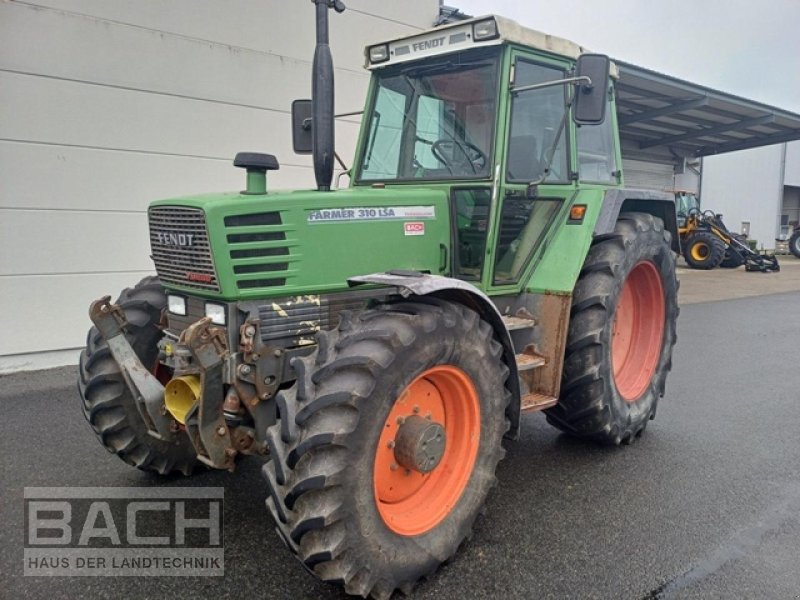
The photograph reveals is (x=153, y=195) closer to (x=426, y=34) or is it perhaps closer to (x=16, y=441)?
(x=16, y=441)

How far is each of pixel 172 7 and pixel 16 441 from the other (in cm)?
465

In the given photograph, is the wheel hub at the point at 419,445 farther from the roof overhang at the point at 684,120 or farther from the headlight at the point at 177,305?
the roof overhang at the point at 684,120

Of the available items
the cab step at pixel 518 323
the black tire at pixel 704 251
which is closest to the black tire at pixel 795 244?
the black tire at pixel 704 251


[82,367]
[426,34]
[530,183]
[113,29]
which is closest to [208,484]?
[82,367]

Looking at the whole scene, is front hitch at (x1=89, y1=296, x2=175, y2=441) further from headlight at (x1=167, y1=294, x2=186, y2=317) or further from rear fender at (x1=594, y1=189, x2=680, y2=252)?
rear fender at (x1=594, y1=189, x2=680, y2=252)

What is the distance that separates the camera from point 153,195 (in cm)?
680

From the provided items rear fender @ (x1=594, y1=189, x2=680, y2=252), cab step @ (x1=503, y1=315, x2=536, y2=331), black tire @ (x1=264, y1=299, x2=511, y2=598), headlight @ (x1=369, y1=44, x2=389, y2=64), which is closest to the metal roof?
rear fender @ (x1=594, y1=189, x2=680, y2=252)

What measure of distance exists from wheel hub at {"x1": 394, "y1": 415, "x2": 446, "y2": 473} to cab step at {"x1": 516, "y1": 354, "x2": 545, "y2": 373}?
0.89 metres

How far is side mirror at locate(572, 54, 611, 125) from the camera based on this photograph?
3.21 metres

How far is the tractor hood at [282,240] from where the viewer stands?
2.76 m

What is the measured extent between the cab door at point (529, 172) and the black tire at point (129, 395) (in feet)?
6.19

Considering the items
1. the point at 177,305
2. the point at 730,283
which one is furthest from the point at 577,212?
the point at 730,283

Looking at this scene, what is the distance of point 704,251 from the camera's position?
1814cm

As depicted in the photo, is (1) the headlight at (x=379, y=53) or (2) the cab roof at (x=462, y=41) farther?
(1) the headlight at (x=379, y=53)
